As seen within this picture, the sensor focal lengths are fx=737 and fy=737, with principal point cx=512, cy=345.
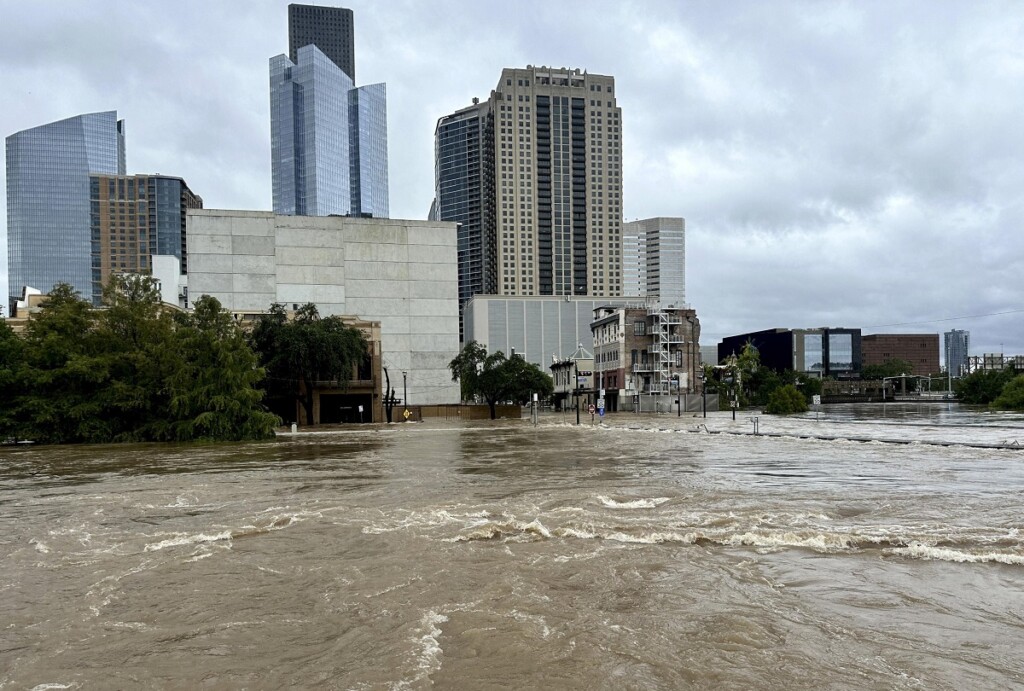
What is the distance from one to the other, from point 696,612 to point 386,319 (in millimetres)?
89770

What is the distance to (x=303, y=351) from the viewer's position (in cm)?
6512

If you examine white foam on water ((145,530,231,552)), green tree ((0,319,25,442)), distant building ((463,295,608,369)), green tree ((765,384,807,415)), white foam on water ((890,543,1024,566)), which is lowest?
green tree ((765,384,807,415))

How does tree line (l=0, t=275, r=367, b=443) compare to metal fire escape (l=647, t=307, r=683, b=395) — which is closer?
tree line (l=0, t=275, r=367, b=443)

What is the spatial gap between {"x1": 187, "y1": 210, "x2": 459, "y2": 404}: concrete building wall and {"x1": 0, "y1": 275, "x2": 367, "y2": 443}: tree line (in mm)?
45800

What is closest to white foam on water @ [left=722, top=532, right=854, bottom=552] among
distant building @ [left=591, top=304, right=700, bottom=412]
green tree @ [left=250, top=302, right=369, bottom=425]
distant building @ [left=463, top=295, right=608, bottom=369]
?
green tree @ [left=250, top=302, right=369, bottom=425]

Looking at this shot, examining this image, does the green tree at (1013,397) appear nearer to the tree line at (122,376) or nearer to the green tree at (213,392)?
the green tree at (213,392)

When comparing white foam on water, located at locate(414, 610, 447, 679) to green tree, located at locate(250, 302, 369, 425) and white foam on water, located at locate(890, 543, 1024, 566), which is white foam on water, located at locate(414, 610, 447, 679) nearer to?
white foam on water, located at locate(890, 543, 1024, 566)

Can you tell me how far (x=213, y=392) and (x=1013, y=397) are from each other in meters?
78.2

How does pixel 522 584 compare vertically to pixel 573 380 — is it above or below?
above

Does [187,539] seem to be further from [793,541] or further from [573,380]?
[573,380]

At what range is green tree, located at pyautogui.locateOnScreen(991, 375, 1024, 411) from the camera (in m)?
76.2

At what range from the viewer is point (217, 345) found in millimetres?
47062

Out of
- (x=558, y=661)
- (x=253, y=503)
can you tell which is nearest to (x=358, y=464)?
(x=253, y=503)

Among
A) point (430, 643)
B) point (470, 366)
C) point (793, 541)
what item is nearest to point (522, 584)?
point (430, 643)
